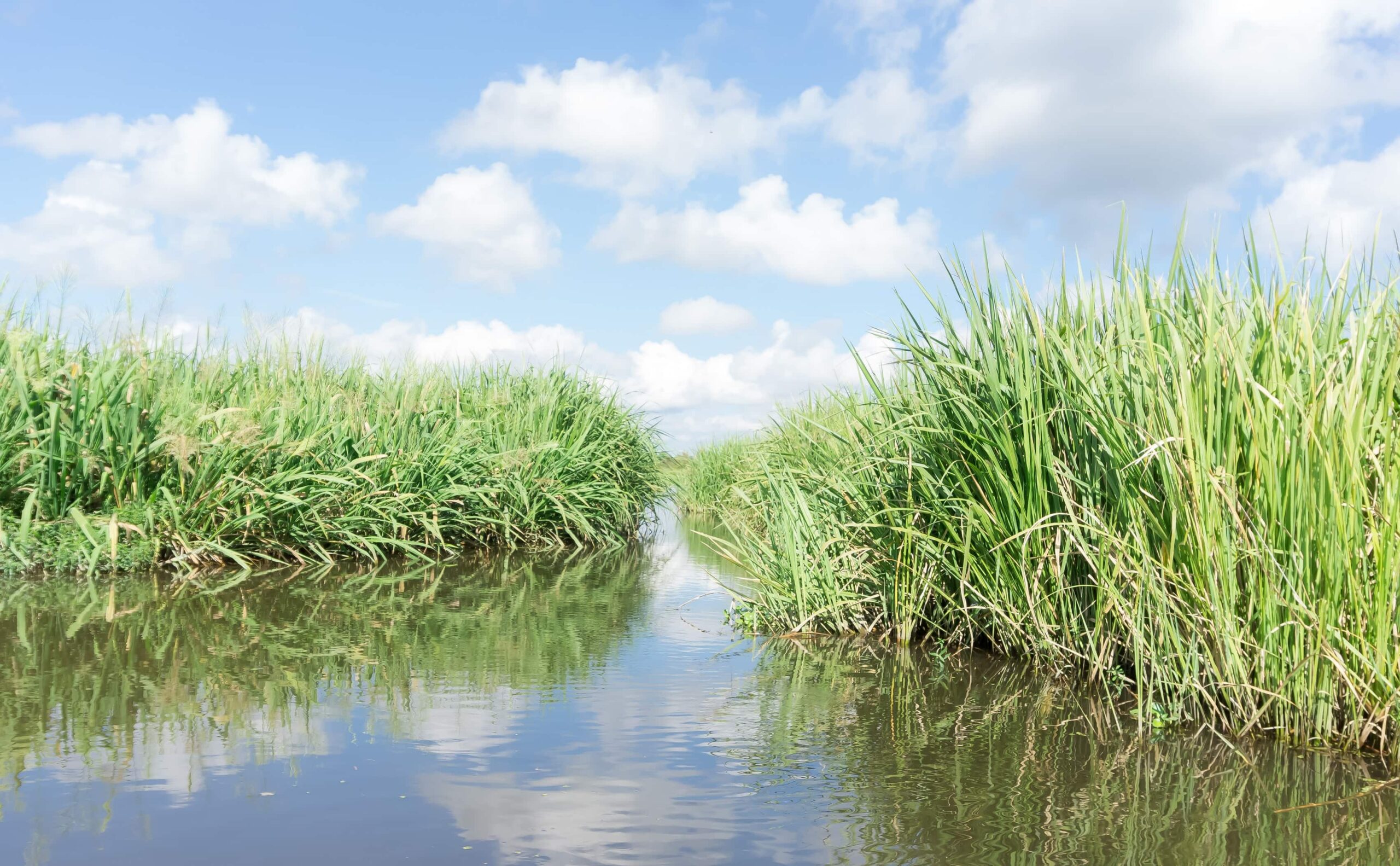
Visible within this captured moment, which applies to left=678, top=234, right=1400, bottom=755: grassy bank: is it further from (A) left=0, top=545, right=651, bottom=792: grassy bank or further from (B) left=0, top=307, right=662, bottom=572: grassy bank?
(B) left=0, top=307, right=662, bottom=572: grassy bank

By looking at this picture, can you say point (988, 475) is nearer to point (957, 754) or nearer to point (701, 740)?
point (957, 754)

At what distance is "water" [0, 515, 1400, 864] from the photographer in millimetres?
2451

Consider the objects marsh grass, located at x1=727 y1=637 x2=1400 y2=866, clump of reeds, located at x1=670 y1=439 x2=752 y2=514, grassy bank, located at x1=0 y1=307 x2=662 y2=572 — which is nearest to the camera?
marsh grass, located at x1=727 y1=637 x2=1400 y2=866

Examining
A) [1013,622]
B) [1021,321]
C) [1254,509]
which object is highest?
[1021,321]

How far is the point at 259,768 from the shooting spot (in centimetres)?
296

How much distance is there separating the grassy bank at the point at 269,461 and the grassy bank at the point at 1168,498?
4467mm

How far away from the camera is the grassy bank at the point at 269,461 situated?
6484 mm

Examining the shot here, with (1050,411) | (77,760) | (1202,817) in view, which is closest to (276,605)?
(77,760)

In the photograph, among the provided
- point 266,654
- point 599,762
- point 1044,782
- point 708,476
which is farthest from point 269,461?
point 708,476

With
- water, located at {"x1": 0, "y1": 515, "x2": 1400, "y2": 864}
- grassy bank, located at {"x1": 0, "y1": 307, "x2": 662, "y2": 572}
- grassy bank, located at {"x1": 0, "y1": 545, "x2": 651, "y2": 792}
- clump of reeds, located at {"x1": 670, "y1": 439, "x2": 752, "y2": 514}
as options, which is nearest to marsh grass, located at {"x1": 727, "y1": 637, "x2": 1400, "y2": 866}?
water, located at {"x1": 0, "y1": 515, "x2": 1400, "y2": 864}

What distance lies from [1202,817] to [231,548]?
656cm

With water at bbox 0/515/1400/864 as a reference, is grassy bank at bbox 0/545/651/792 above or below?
above

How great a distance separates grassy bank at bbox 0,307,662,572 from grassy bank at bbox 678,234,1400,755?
4.47 metres

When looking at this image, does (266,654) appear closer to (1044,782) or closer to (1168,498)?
(1044,782)
